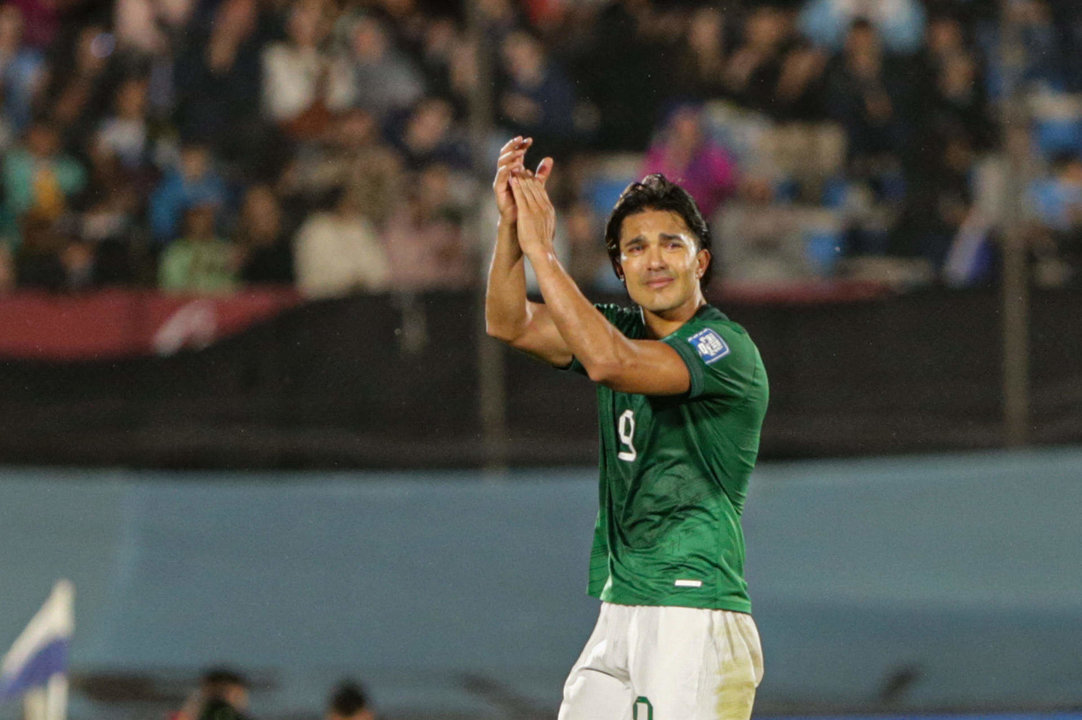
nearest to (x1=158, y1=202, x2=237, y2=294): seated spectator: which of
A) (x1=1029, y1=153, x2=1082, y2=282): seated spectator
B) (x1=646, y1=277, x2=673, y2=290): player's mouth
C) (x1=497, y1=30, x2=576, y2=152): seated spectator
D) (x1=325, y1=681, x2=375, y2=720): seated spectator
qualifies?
(x1=497, y1=30, x2=576, y2=152): seated spectator

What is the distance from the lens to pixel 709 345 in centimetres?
390

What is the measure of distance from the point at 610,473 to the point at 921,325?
16.5ft

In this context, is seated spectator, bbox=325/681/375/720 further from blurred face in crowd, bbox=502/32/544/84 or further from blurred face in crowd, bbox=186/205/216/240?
blurred face in crowd, bbox=502/32/544/84

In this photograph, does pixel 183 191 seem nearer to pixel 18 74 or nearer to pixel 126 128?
pixel 126 128

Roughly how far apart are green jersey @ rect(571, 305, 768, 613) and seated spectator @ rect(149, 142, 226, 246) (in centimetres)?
523

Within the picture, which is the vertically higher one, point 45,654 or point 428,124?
point 428,124

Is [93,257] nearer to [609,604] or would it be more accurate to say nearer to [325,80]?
[325,80]

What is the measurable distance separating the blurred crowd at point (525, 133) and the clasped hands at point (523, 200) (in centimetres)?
458

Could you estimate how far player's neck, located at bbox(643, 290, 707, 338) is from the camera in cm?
406

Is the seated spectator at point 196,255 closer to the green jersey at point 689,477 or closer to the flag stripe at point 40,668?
the flag stripe at point 40,668

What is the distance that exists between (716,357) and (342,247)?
16.6ft

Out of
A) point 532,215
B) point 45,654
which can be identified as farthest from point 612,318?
point 45,654

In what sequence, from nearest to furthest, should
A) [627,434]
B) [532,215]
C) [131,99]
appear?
[532,215]
[627,434]
[131,99]

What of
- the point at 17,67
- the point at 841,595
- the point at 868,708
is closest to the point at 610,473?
the point at 868,708
